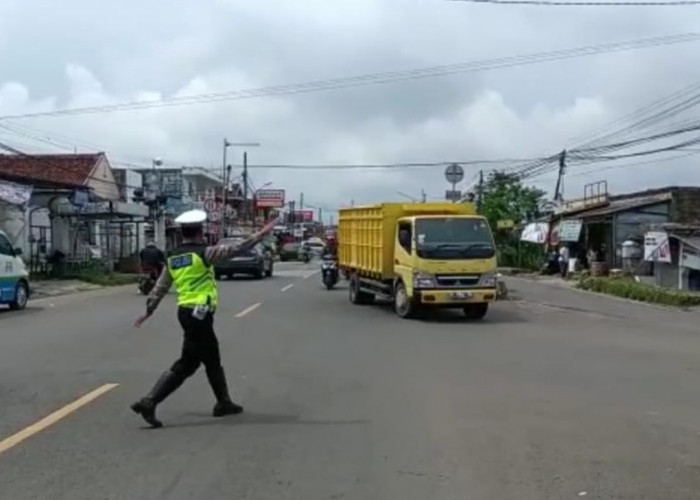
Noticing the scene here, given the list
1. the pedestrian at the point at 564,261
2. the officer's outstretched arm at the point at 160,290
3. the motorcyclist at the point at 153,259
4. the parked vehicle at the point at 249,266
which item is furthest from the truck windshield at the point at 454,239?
the pedestrian at the point at 564,261

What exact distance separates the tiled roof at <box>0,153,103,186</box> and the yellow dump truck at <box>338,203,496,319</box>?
33478 mm

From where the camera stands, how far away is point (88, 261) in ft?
137

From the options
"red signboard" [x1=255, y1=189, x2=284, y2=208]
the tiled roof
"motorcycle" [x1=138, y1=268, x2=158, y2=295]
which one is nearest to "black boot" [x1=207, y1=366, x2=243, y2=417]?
"motorcycle" [x1=138, y1=268, x2=158, y2=295]

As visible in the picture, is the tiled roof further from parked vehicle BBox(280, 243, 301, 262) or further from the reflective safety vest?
the reflective safety vest

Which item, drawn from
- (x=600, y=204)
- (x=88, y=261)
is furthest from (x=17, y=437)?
(x=600, y=204)

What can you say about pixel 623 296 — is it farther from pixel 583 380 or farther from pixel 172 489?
pixel 172 489

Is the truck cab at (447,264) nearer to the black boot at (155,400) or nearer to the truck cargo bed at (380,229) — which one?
the truck cargo bed at (380,229)

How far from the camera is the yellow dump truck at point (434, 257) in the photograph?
65.5 ft

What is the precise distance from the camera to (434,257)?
20.0m

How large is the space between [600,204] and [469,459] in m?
42.5

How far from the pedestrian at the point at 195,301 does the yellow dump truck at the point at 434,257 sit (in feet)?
37.1

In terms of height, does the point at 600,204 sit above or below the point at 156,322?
above

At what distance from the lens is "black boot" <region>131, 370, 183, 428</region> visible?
27.6 ft

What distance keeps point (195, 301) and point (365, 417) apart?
1849 mm
